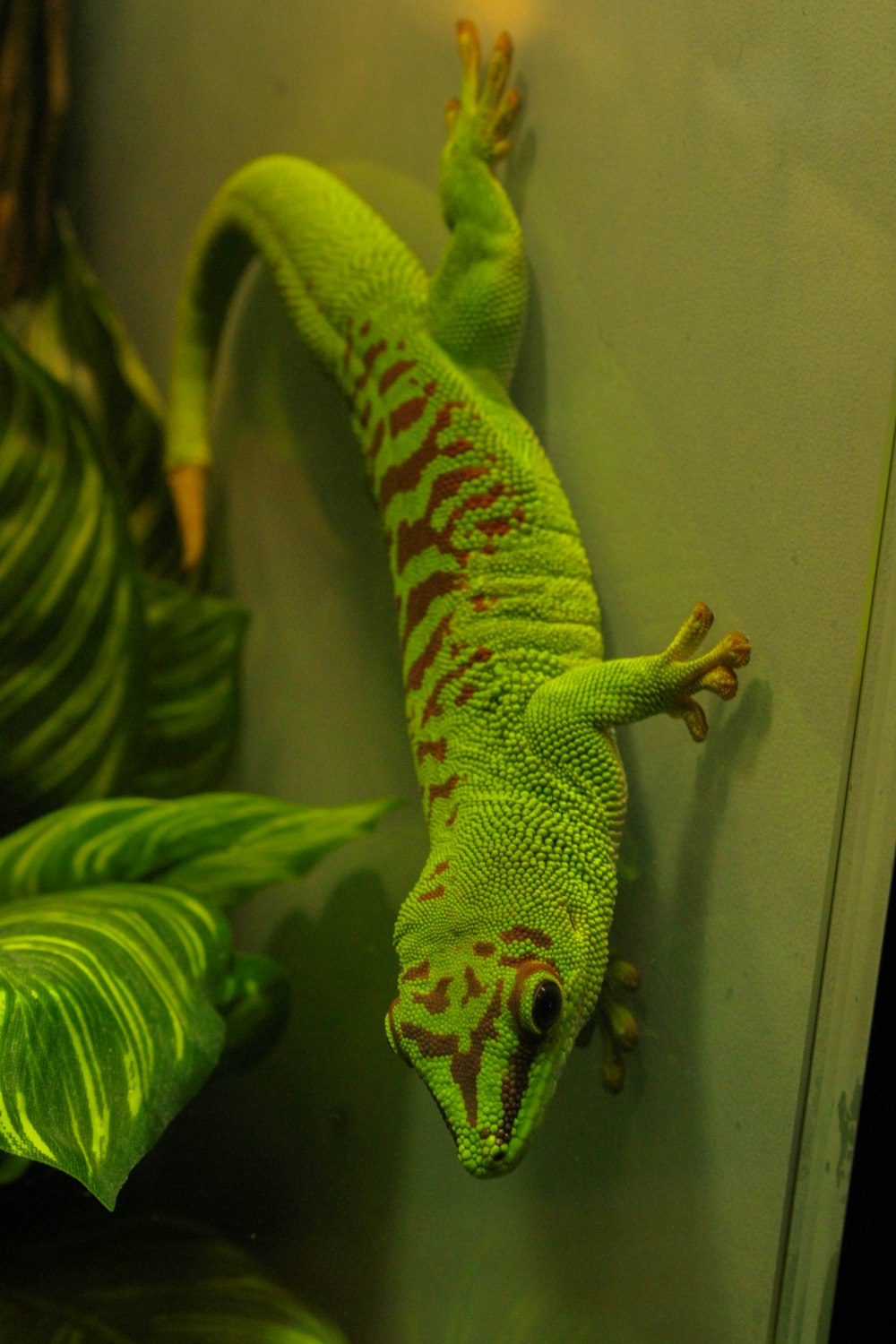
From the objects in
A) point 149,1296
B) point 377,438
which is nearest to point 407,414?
point 377,438

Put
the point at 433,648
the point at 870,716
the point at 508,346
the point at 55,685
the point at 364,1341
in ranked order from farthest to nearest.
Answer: the point at 55,685 → the point at 508,346 → the point at 433,648 → the point at 364,1341 → the point at 870,716

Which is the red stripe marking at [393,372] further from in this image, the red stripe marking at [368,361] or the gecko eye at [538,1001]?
the gecko eye at [538,1001]

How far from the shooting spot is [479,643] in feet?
4.55

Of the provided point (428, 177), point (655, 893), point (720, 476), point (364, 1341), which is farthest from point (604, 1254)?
point (428, 177)

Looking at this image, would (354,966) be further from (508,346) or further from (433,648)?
(508,346)

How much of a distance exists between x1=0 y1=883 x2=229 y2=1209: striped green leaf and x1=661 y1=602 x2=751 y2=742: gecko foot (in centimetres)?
60

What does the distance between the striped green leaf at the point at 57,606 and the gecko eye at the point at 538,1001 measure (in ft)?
2.88

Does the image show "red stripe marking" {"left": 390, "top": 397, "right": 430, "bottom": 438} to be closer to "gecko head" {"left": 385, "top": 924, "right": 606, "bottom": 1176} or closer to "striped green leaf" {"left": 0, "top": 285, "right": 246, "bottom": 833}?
"striped green leaf" {"left": 0, "top": 285, "right": 246, "bottom": 833}

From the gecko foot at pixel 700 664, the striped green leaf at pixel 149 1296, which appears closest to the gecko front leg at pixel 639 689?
the gecko foot at pixel 700 664

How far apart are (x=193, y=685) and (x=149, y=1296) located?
2.98 ft

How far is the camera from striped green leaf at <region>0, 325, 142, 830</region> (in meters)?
1.65

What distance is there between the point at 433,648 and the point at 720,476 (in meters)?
0.40

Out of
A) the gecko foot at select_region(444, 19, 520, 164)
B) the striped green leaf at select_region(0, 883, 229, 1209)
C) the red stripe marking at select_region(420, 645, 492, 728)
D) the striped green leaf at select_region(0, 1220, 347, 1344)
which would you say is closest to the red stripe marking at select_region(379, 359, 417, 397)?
the gecko foot at select_region(444, 19, 520, 164)

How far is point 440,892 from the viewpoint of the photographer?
121 cm
